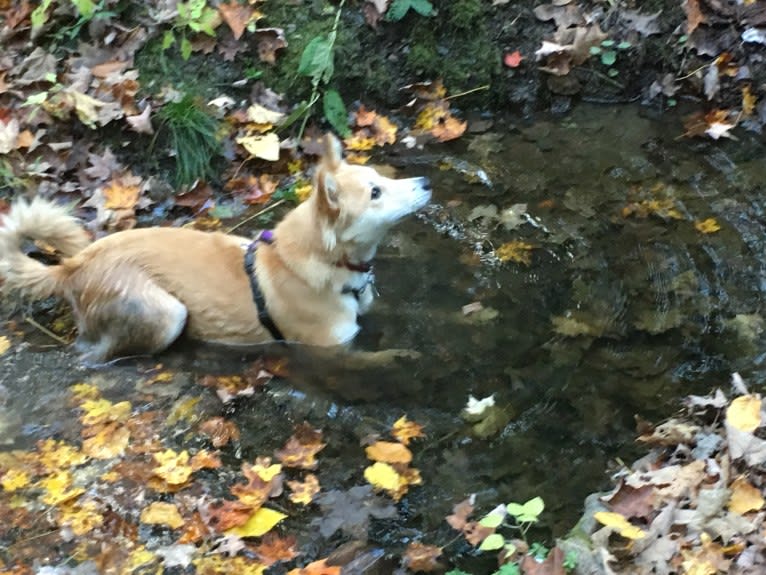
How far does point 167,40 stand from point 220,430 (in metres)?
3.80

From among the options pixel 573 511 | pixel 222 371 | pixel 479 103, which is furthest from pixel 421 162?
pixel 573 511

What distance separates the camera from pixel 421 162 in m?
6.41

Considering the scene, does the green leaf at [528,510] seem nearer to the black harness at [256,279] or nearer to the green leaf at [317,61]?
the black harness at [256,279]

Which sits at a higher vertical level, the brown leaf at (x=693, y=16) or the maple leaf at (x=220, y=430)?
the brown leaf at (x=693, y=16)

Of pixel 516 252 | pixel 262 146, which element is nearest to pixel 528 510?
pixel 516 252

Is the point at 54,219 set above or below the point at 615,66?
below

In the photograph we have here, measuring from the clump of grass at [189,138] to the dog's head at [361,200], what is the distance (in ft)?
6.31

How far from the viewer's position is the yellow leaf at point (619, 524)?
3.07 metres

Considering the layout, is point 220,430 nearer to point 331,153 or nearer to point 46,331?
point 46,331

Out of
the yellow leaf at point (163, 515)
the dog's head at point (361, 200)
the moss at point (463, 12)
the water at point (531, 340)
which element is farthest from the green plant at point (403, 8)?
the yellow leaf at point (163, 515)

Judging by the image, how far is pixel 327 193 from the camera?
4273mm

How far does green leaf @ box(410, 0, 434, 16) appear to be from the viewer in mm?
6645

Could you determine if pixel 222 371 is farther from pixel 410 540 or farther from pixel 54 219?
pixel 410 540

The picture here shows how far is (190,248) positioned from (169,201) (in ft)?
4.96
